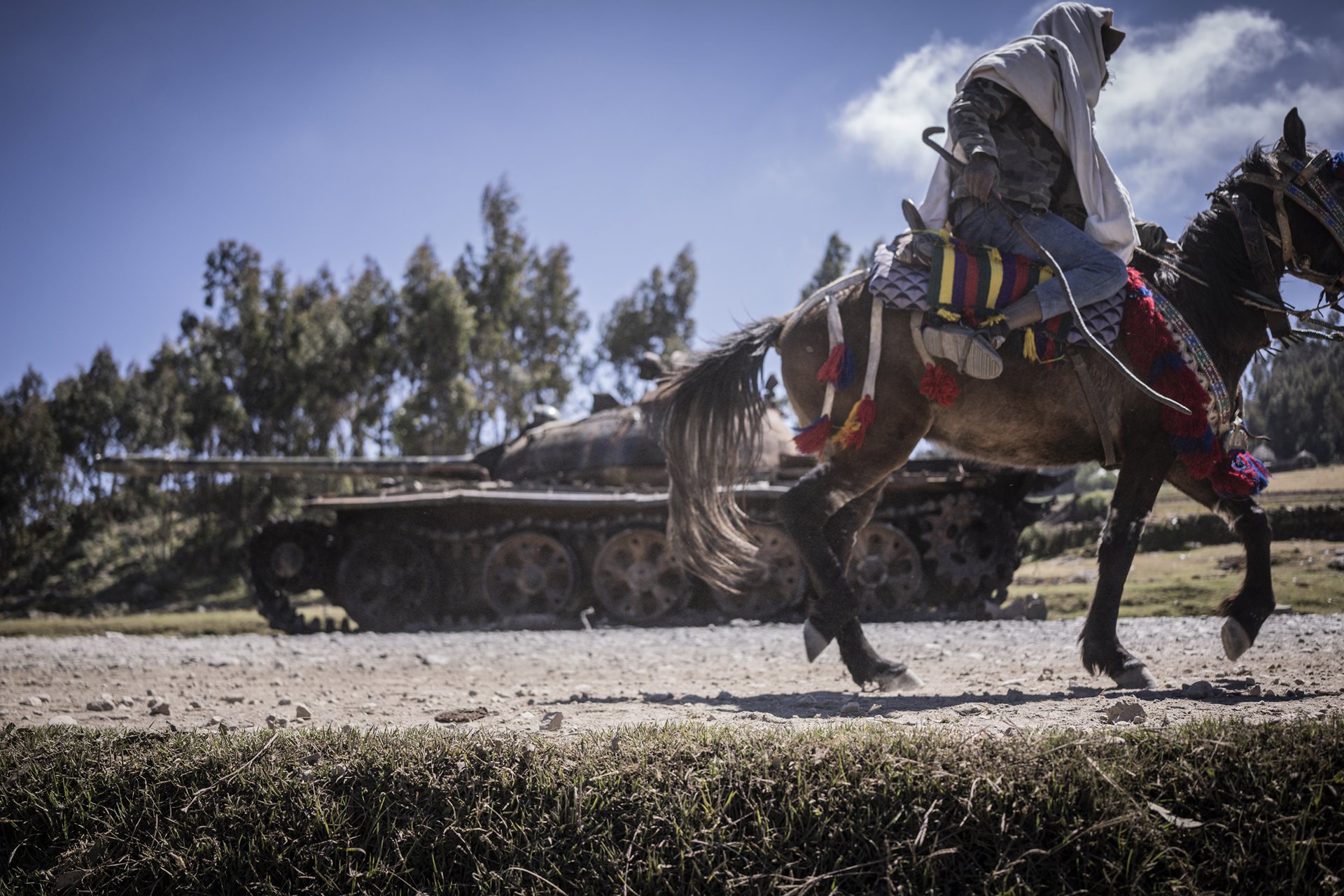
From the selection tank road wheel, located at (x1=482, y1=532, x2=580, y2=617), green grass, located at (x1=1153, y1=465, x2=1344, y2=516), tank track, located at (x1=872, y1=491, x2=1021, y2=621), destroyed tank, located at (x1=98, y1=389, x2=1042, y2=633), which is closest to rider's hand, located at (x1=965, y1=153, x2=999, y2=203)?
green grass, located at (x1=1153, y1=465, x2=1344, y2=516)

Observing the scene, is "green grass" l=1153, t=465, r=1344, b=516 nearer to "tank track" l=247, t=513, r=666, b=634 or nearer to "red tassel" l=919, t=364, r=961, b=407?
"red tassel" l=919, t=364, r=961, b=407

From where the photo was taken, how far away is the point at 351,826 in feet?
8.82

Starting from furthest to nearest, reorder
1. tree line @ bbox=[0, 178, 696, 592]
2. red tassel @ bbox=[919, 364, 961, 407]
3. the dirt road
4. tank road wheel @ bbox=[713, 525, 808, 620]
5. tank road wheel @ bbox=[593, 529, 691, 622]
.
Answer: tree line @ bbox=[0, 178, 696, 592] → tank road wheel @ bbox=[593, 529, 691, 622] → tank road wheel @ bbox=[713, 525, 808, 620] → red tassel @ bbox=[919, 364, 961, 407] → the dirt road

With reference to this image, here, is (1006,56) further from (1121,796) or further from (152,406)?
(152,406)

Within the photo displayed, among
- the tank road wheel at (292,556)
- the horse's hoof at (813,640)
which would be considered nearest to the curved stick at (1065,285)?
the horse's hoof at (813,640)

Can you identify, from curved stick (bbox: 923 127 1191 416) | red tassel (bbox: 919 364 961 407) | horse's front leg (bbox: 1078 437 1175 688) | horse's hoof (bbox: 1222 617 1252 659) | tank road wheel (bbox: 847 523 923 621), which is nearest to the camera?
curved stick (bbox: 923 127 1191 416)

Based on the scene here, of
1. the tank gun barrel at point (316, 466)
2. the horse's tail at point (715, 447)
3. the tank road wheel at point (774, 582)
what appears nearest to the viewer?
the horse's tail at point (715, 447)

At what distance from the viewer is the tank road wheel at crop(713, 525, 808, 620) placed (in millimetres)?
11570

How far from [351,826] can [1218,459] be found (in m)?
3.99

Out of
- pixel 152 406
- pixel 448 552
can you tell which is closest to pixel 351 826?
pixel 448 552

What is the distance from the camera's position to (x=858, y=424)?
479 cm

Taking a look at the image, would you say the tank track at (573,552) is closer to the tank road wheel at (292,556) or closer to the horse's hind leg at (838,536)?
the tank road wheel at (292,556)

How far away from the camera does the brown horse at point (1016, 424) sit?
4.58m

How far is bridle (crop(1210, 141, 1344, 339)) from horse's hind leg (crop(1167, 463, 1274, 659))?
94 cm
